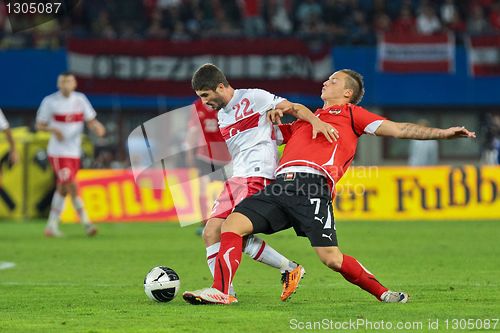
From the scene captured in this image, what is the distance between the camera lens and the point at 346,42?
92.2 ft

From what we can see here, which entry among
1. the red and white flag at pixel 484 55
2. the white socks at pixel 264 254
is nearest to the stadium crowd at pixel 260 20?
the red and white flag at pixel 484 55

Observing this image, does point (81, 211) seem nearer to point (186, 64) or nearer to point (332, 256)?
point (332, 256)

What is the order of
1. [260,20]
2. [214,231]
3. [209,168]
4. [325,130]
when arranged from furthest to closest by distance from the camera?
[260,20]
[209,168]
[214,231]
[325,130]

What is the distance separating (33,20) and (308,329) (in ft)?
65.6

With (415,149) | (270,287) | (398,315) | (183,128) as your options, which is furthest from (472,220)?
(398,315)

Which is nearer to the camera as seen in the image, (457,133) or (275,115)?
(457,133)

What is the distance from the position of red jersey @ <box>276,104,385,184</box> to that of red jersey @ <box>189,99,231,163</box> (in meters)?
5.53

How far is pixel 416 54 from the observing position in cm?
2702

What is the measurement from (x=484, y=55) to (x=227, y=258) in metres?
19.8

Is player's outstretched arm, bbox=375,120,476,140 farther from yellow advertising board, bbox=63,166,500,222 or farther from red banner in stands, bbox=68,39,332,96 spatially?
red banner in stands, bbox=68,39,332,96

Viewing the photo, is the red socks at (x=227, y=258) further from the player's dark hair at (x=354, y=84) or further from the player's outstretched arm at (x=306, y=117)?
the player's dark hair at (x=354, y=84)

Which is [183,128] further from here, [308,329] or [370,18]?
[308,329]

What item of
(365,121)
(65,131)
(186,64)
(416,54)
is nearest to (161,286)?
(365,121)

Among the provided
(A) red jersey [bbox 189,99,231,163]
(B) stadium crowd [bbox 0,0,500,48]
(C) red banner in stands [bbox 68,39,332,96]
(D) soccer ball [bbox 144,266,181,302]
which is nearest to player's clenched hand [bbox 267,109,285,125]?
(D) soccer ball [bbox 144,266,181,302]
